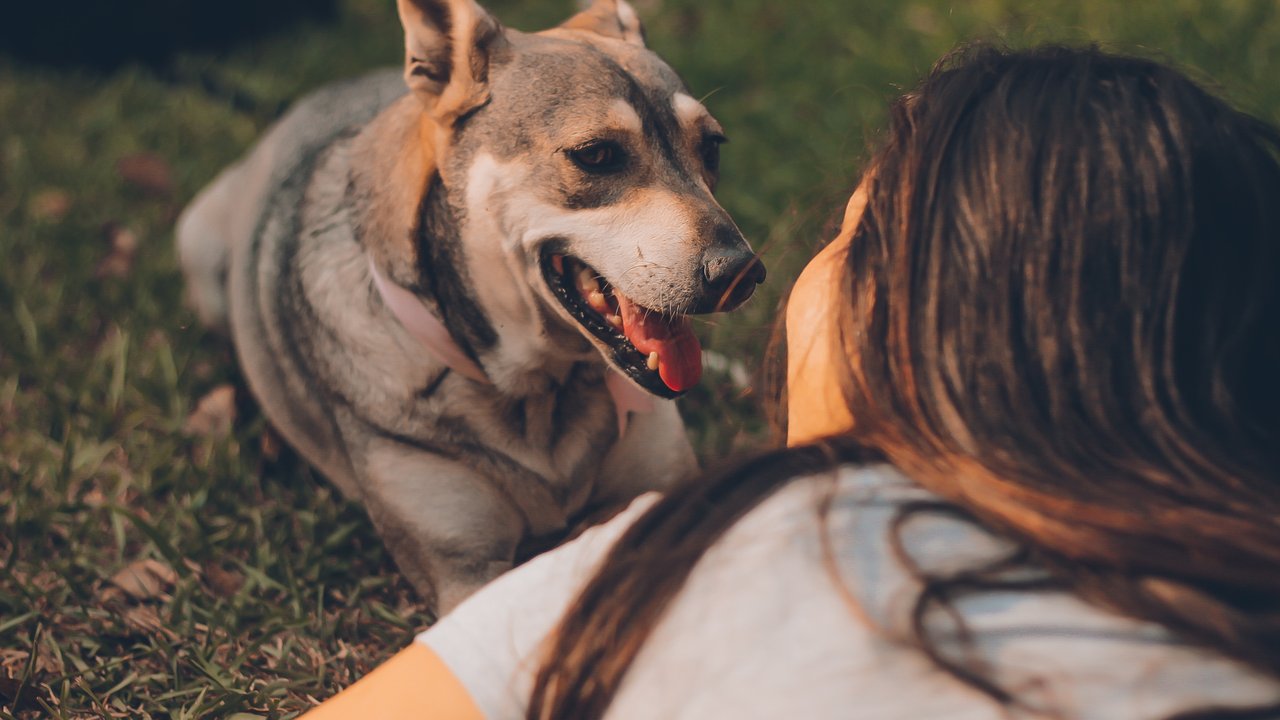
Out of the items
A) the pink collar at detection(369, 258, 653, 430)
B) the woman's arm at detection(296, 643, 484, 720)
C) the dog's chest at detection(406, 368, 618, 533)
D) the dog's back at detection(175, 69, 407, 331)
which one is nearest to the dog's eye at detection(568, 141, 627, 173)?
the pink collar at detection(369, 258, 653, 430)

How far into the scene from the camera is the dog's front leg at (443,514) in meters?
2.58

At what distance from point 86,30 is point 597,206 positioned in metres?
4.19

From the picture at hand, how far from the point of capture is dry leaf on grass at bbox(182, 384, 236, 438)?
324cm

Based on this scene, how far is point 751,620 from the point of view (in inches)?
46.8

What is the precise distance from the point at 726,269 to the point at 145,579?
64.2 inches

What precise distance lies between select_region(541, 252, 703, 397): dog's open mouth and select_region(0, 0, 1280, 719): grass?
0.60ft

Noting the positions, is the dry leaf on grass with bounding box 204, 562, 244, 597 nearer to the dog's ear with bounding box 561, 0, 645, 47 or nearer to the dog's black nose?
the dog's black nose

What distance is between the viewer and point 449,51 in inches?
94.2

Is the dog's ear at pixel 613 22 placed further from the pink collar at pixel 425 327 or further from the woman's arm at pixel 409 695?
the woman's arm at pixel 409 695

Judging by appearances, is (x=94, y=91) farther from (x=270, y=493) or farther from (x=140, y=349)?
(x=270, y=493)

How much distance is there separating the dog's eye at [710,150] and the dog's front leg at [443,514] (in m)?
0.89

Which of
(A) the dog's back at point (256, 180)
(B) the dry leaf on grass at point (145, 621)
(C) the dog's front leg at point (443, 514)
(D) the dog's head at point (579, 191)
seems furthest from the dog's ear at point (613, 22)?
(B) the dry leaf on grass at point (145, 621)

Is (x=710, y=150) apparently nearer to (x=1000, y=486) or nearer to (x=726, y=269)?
(x=726, y=269)

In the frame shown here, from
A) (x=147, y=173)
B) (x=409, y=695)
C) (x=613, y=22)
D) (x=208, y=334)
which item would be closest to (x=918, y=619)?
(x=409, y=695)
